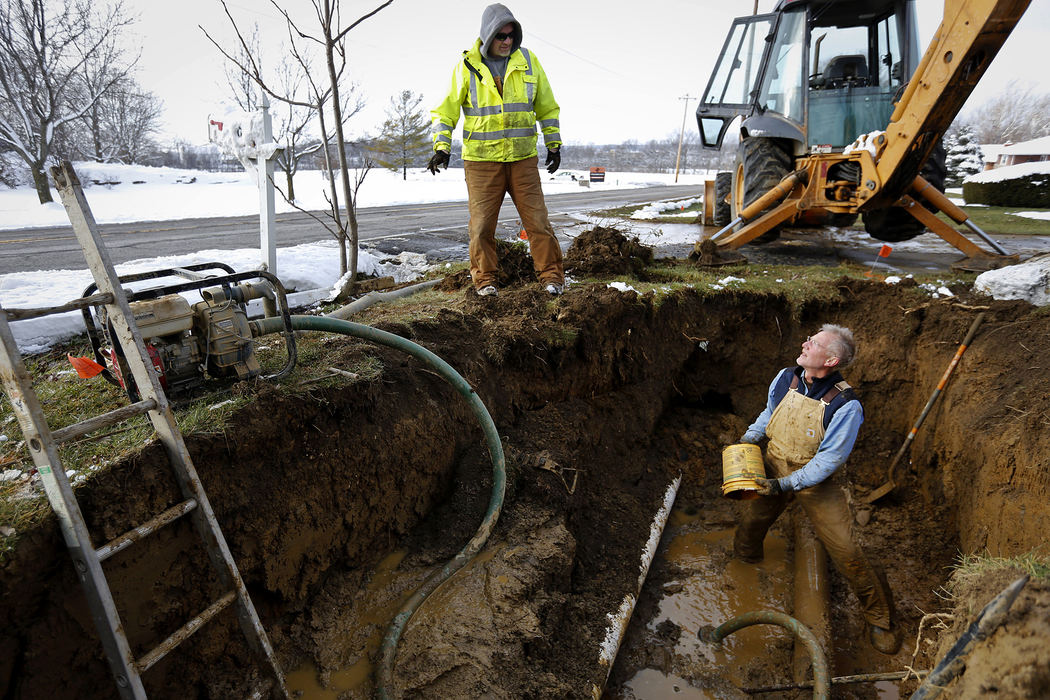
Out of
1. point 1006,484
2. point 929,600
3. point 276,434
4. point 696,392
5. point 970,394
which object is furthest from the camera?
point 696,392

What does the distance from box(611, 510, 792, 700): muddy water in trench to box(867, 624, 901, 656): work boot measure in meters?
0.54

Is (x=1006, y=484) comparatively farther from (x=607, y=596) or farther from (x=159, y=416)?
(x=159, y=416)

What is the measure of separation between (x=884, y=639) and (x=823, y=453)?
4.83 ft

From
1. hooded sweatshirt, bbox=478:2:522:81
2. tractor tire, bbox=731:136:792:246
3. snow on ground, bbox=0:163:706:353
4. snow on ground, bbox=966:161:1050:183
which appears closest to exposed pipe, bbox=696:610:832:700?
hooded sweatshirt, bbox=478:2:522:81

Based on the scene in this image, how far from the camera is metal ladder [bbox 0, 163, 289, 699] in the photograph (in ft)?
5.97

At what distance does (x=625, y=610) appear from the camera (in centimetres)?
346

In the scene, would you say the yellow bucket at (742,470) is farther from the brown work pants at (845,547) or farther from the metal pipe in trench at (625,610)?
the metal pipe in trench at (625,610)

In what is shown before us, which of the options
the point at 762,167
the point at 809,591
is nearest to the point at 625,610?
the point at 809,591

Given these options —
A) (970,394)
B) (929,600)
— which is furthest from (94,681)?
(970,394)

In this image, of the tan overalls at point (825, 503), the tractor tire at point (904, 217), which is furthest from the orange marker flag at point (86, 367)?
the tractor tire at point (904, 217)

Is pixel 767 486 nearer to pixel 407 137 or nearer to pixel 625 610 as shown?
pixel 625 610

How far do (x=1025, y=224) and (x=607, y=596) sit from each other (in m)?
11.5

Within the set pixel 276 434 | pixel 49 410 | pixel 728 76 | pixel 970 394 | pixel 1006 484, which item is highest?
pixel 728 76

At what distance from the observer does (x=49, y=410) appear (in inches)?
111
